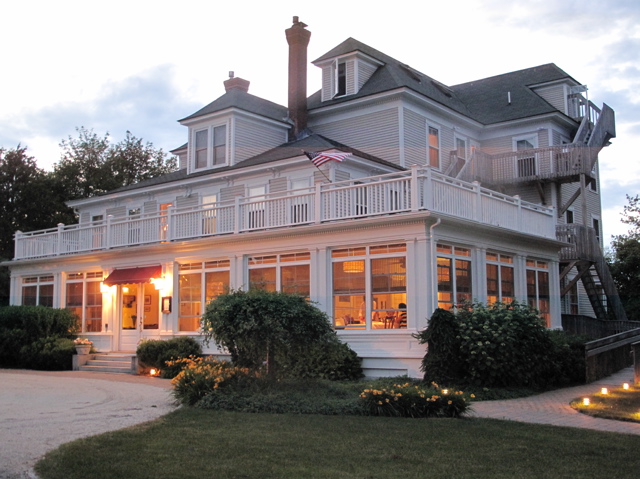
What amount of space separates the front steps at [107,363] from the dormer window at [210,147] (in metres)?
8.17

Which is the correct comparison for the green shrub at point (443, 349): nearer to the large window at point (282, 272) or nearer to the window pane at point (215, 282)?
the large window at point (282, 272)

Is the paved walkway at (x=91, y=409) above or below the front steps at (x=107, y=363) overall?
below

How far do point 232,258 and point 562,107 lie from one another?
55.9 ft

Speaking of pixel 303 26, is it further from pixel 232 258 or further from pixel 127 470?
pixel 127 470

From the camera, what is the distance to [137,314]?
2191 centimetres

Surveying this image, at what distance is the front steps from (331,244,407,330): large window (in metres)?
6.44

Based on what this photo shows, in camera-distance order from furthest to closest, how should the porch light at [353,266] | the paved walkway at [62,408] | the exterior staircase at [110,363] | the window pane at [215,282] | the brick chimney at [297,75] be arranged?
the brick chimney at [297,75]
the exterior staircase at [110,363]
the window pane at [215,282]
the porch light at [353,266]
the paved walkway at [62,408]

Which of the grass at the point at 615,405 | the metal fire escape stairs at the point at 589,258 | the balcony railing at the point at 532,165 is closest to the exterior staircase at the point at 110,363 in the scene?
the grass at the point at 615,405

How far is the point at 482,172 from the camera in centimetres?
2617

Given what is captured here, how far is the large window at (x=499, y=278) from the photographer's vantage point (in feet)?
59.1

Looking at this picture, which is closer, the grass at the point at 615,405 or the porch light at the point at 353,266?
the grass at the point at 615,405

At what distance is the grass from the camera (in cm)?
1073

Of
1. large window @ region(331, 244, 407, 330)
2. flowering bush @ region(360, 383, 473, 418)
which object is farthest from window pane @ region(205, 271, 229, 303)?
flowering bush @ region(360, 383, 473, 418)

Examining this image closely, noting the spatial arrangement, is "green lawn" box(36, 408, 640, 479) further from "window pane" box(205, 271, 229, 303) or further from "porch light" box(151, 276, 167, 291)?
"porch light" box(151, 276, 167, 291)
